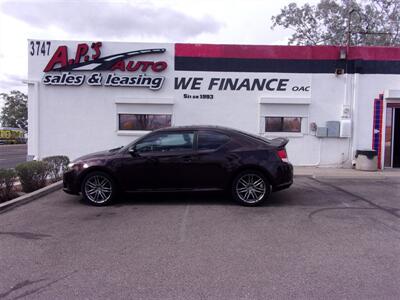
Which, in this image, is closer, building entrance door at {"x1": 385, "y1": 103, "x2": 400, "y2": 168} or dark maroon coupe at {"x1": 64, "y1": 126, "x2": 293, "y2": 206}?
dark maroon coupe at {"x1": 64, "y1": 126, "x2": 293, "y2": 206}

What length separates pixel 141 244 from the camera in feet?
16.6

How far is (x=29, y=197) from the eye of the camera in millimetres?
7934

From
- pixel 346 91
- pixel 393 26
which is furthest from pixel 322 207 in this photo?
pixel 393 26

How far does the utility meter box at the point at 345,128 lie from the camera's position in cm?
1283

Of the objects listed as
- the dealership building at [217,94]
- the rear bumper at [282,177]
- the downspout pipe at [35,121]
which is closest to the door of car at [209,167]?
the rear bumper at [282,177]

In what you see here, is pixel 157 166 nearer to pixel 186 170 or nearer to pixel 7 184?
pixel 186 170

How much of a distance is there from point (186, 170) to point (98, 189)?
1.82m

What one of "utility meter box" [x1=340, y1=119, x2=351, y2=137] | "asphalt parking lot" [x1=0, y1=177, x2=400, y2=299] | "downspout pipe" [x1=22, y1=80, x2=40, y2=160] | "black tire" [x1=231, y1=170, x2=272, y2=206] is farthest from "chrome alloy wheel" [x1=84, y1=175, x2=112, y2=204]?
"utility meter box" [x1=340, y1=119, x2=351, y2=137]

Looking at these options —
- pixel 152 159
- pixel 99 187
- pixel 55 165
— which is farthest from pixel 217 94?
pixel 99 187

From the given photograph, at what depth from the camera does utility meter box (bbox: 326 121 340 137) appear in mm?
12930

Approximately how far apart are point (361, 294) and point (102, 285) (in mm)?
2626

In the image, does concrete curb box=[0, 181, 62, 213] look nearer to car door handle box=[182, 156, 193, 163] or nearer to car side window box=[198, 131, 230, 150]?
car door handle box=[182, 156, 193, 163]

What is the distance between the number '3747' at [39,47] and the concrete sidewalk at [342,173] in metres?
9.61

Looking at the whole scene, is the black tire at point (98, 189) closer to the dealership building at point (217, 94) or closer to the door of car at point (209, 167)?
the door of car at point (209, 167)
